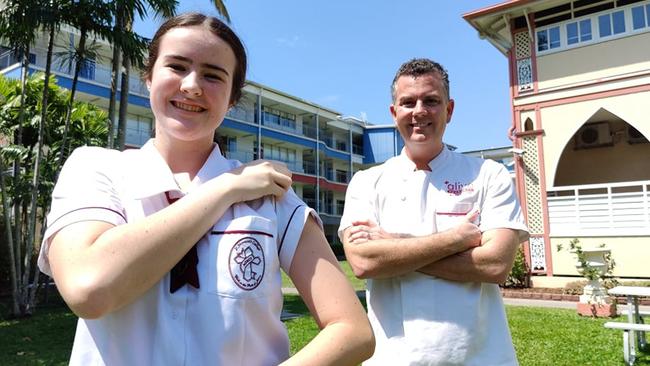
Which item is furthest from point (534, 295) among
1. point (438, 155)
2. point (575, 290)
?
point (438, 155)

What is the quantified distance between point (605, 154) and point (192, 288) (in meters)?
15.6

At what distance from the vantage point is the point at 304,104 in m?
36.2

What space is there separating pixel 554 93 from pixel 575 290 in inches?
192

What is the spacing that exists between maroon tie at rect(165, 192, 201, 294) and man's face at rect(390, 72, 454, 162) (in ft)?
4.36

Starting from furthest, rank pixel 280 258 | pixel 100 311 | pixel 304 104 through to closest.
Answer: pixel 304 104
pixel 280 258
pixel 100 311

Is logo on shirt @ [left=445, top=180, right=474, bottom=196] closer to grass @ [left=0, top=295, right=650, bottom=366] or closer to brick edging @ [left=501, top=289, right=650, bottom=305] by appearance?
grass @ [left=0, top=295, right=650, bottom=366]

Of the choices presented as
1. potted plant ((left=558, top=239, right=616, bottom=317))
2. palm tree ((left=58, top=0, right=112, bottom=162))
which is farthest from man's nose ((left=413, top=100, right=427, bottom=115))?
palm tree ((left=58, top=0, right=112, bottom=162))

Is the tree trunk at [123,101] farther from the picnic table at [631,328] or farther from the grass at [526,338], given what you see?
the picnic table at [631,328]

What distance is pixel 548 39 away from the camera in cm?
1233

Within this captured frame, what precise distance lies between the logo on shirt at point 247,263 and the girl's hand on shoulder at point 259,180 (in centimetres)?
10

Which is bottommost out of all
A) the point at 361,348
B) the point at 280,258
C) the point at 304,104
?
the point at 361,348

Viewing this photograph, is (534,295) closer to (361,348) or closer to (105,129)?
(361,348)

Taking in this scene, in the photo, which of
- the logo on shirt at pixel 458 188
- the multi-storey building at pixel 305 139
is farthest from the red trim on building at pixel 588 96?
the multi-storey building at pixel 305 139

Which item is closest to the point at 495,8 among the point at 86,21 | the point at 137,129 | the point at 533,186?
the point at 533,186
